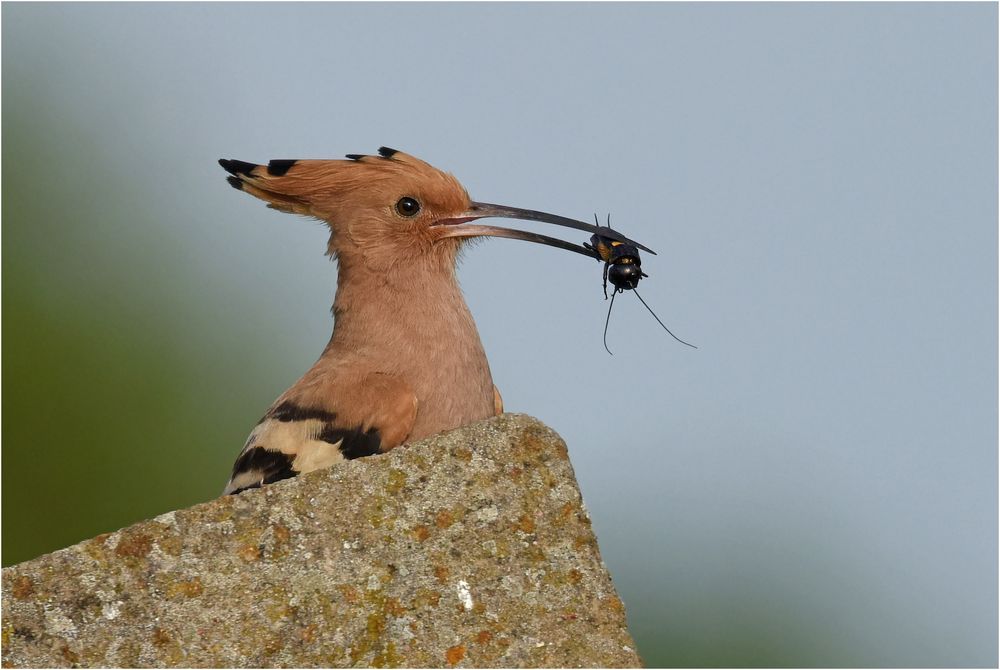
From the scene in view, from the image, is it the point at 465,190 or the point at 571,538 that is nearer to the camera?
the point at 571,538

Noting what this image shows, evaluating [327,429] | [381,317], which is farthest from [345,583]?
[381,317]

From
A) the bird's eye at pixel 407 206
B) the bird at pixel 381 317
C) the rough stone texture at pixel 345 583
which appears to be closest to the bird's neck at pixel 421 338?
the bird at pixel 381 317

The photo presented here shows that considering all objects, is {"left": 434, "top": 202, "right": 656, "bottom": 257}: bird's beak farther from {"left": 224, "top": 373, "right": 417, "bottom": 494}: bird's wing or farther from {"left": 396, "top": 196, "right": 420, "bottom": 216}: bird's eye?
{"left": 224, "top": 373, "right": 417, "bottom": 494}: bird's wing

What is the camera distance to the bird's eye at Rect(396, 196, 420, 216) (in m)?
3.65

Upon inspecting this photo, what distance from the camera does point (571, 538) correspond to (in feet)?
6.82

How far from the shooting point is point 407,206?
3.66 meters

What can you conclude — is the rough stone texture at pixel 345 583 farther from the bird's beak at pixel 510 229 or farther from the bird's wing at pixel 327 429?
the bird's beak at pixel 510 229

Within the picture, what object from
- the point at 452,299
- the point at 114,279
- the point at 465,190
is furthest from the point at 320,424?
the point at 114,279

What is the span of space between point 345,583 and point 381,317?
143 cm

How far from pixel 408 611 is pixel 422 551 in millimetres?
91

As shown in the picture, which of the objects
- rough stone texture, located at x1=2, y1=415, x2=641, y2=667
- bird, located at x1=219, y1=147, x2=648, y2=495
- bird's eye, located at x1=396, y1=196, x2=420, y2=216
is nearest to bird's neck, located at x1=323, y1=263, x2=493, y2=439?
bird, located at x1=219, y1=147, x2=648, y2=495

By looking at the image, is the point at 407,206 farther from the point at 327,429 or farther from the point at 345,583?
the point at 345,583

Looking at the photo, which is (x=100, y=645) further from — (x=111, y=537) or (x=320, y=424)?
(x=320, y=424)

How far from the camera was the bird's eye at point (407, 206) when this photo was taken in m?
3.65
